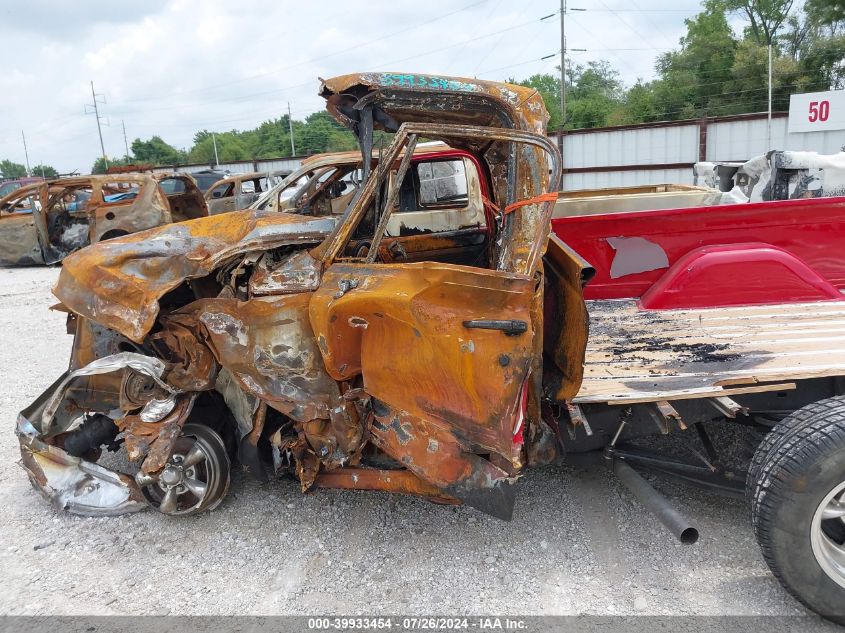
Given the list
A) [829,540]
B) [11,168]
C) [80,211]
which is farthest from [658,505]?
[11,168]

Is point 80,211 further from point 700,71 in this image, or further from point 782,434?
point 700,71

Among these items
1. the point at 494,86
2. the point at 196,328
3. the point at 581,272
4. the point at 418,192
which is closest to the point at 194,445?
the point at 196,328

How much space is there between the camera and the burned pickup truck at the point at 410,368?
2539 mm

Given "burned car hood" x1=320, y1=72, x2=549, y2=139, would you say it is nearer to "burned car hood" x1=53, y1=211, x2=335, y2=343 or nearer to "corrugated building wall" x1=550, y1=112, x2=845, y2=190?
"burned car hood" x1=53, y1=211, x2=335, y2=343

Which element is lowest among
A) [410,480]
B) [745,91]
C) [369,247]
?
[410,480]

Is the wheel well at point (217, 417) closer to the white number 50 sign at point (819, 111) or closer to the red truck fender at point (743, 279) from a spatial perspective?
the red truck fender at point (743, 279)

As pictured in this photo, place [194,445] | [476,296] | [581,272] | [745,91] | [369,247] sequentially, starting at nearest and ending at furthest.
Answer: [476,296], [581,272], [369,247], [194,445], [745,91]

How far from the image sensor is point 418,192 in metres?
6.48

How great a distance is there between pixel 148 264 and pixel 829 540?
11.0ft

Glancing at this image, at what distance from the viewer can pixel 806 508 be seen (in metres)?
2.37

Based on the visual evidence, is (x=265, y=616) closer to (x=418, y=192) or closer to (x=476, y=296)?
(x=476, y=296)

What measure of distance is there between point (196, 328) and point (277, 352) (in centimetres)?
51

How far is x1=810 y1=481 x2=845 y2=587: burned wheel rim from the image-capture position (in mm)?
2381

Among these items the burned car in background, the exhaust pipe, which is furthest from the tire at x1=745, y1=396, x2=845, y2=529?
the burned car in background
